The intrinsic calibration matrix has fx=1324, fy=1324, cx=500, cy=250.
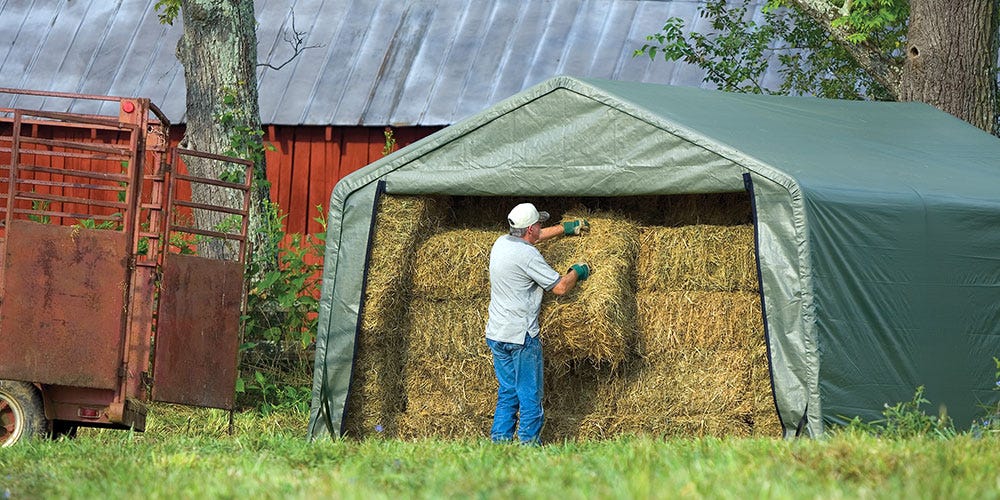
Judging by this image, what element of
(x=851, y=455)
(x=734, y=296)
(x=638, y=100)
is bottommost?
(x=851, y=455)

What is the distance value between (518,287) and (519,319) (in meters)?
0.21

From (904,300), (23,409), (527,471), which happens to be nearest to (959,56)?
(904,300)

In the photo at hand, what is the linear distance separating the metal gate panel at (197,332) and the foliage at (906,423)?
441cm

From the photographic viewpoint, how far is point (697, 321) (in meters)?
9.24

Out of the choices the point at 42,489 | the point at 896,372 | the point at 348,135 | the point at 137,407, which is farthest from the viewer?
the point at 348,135

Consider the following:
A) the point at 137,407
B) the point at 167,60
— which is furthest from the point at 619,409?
the point at 167,60

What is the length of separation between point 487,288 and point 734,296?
1784 mm

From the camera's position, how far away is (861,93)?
16.7 meters

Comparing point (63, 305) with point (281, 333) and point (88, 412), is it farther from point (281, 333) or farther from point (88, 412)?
point (281, 333)

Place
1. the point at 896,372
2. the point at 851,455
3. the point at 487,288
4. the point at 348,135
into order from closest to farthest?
the point at 851,455, the point at 896,372, the point at 487,288, the point at 348,135

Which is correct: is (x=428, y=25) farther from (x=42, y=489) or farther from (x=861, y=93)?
(x=42, y=489)


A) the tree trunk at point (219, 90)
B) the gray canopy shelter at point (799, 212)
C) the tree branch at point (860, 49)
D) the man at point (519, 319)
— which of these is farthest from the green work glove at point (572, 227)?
the tree branch at point (860, 49)

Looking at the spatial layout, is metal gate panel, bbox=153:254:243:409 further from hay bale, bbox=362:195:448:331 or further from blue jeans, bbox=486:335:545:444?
blue jeans, bbox=486:335:545:444

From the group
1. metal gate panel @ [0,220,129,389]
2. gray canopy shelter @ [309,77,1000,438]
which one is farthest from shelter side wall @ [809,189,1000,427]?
metal gate panel @ [0,220,129,389]
